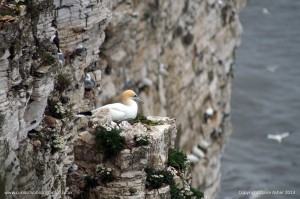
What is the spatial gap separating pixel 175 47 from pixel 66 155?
1142 inches

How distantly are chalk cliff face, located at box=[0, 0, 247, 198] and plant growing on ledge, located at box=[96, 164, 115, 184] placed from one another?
0.95 m

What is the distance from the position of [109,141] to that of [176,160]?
3.36 metres

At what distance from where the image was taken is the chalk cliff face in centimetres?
1909

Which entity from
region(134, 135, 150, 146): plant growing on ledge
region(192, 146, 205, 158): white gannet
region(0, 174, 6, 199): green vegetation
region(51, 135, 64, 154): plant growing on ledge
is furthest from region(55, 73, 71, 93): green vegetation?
region(192, 146, 205, 158): white gannet

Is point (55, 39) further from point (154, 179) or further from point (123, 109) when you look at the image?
point (154, 179)

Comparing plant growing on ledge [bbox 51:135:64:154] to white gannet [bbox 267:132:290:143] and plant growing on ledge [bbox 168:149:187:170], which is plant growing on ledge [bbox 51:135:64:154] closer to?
plant growing on ledge [bbox 168:149:187:170]

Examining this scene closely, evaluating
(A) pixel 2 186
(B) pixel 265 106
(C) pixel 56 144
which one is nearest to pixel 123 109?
(C) pixel 56 144

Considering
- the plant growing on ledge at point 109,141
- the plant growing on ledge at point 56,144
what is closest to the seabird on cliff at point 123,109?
the plant growing on ledge at point 109,141

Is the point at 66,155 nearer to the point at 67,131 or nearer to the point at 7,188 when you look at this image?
the point at 67,131

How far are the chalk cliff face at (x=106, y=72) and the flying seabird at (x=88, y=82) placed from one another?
24 centimetres

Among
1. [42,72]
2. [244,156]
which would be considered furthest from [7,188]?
[244,156]

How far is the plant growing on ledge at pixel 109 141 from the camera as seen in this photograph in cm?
2275

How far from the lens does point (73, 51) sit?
23.3 meters

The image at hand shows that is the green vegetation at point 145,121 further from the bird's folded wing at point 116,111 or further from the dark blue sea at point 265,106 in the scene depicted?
the dark blue sea at point 265,106
